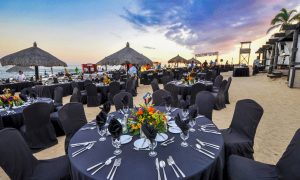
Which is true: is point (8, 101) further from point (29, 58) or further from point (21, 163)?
point (29, 58)

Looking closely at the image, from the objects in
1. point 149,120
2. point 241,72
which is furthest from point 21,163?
point 241,72

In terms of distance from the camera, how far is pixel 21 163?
5.66 ft

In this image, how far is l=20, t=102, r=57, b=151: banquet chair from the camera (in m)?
3.13

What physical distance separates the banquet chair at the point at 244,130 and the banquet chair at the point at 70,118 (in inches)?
98.3

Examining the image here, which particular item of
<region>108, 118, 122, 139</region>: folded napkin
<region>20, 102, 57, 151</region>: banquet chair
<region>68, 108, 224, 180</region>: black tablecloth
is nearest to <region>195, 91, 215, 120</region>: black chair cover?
<region>68, 108, 224, 180</region>: black tablecloth

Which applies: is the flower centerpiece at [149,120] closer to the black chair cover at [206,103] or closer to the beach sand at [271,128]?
the black chair cover at [206,103]

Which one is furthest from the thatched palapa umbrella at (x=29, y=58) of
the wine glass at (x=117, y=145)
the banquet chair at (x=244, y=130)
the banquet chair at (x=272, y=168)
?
the banquet chair at (x=272, y=168)

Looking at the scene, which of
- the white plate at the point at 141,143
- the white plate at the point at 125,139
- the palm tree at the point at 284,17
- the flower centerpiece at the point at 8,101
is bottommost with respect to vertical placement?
the white plate at the point at 125,139

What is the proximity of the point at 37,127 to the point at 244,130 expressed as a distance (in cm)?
418

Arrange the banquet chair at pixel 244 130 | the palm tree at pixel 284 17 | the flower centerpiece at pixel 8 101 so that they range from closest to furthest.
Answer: the banquet chair at pixel 244 130
the flower centerpiece at pixel 8 101
the palm tree at pixel 284 17

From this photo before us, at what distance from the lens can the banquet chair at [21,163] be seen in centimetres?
159

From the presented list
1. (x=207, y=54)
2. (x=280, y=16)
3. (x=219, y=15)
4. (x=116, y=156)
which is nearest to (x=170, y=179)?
(x=116, y=156)

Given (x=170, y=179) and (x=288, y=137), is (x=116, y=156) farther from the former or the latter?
(x=288, y=137)

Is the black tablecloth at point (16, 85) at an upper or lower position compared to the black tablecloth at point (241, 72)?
lower
